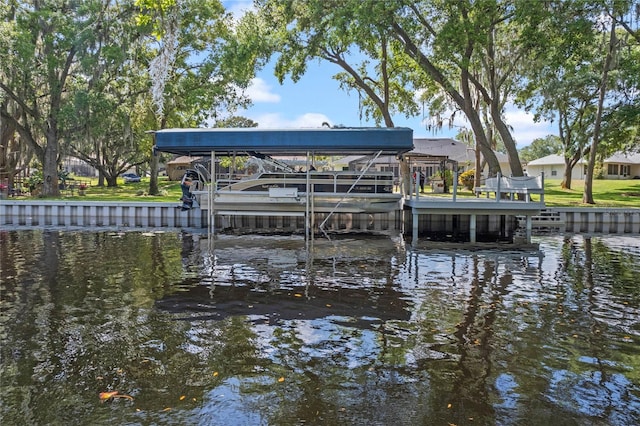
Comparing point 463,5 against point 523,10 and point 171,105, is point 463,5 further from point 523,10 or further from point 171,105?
point 171,105

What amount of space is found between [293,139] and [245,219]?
15.5ft

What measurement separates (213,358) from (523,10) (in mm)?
15800

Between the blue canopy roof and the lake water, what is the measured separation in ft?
13.4

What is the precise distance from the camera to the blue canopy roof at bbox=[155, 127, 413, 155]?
13.2 metres

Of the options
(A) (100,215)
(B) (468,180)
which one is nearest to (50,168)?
(A) (100,215)

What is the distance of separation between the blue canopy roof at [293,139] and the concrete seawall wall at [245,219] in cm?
360

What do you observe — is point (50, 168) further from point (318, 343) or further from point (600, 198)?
point (600, 198)

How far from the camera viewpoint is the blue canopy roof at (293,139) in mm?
13156

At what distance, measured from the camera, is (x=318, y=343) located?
5.40m

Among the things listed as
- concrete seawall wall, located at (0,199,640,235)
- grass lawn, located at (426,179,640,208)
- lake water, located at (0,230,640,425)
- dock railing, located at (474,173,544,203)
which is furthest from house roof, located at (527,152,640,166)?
lake water, located at (0,230,640,425)

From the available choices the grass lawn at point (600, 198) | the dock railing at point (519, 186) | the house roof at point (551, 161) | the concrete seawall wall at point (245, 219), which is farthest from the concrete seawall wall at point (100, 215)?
the house roof at point (551, 161)

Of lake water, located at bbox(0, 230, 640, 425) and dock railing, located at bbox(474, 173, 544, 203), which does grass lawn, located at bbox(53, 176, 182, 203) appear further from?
dock railing, located at bbox(474, 173, 544, 203)

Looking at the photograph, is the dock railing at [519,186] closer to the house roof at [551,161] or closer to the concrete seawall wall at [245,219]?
the concrete seawall wall at [245,219]

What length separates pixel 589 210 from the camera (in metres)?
17.3
